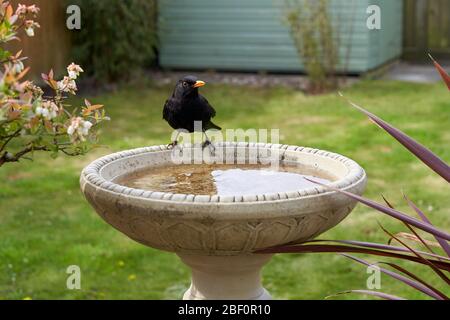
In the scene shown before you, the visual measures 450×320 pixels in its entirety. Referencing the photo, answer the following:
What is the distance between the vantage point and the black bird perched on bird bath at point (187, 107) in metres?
3.17

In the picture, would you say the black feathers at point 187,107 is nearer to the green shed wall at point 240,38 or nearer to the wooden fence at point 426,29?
the green shed wall at point 240,38

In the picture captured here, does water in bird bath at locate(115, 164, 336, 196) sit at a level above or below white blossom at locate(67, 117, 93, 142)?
below

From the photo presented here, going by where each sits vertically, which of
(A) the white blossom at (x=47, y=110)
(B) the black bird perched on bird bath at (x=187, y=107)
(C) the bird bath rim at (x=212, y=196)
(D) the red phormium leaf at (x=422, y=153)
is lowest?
(C) the bird bath rim at (x=212, y=196)

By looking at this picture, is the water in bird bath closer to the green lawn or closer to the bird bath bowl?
the bird bath bowl

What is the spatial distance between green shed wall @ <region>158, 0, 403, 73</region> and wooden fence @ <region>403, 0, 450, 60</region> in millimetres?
1049

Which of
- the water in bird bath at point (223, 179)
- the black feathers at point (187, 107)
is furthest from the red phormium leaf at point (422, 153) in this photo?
the black feathers at point (187, 107)

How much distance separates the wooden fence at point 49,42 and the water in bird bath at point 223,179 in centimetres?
689

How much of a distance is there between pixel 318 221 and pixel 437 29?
37.3 ft

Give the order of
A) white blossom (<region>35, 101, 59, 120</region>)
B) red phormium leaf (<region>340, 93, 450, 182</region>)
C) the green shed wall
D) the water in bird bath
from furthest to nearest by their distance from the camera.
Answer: the green shed wall
the water in bird bath
red phormium leaf (<region>340, 93, 450, 182</region>)
white blossom (<region>35, 101, 59, 120</region>)

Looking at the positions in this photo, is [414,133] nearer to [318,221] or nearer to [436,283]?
[436,283]

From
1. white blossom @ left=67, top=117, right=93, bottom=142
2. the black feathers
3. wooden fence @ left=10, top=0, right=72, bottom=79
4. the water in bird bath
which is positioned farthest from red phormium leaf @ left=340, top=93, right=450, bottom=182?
wooden fence @ left=10, top=0, right=72, bottom=79

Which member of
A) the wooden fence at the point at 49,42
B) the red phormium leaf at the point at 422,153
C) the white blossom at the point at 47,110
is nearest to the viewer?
the white blossom at the point at 47,110

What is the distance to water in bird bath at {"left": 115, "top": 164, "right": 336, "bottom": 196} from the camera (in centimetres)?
315

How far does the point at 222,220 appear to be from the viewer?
264 cm
